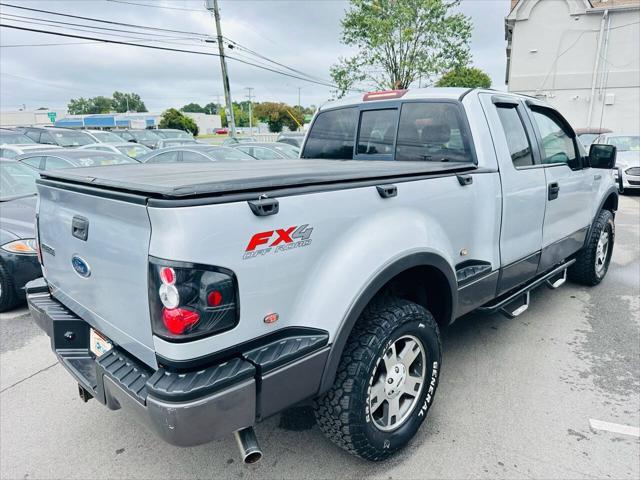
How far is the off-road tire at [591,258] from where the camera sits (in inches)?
180

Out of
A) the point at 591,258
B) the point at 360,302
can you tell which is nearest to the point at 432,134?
the point at 360,302

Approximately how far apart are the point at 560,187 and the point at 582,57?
21.7 meters

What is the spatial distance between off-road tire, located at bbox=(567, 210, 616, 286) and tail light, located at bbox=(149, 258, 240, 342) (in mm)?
4327

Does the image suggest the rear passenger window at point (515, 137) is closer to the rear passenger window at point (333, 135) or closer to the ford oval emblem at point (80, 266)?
the rear passenger window at point (333, 135)

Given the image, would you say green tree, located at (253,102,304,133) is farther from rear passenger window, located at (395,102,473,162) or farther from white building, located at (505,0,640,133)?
rear passenger window, located at (395,102,473,162)

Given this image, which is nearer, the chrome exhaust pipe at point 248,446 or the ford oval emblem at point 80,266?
the chrome exhaust pipe at point 248,446

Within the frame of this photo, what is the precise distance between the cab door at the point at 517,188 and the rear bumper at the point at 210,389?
1889mm

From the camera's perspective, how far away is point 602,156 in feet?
13.3

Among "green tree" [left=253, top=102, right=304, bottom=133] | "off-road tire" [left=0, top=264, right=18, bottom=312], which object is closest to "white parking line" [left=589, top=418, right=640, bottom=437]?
"off-road tire" [left=0, top=264, right=18, bottom=312]

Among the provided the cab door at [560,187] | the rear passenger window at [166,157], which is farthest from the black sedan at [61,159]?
the cab door at [560,187]

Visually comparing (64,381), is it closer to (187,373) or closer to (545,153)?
(187,373)

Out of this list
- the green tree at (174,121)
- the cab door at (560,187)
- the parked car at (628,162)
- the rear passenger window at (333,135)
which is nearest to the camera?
the cab door at (560,187)

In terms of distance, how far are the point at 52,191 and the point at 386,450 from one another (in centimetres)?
221

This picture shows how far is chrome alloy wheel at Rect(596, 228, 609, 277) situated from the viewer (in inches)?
190
